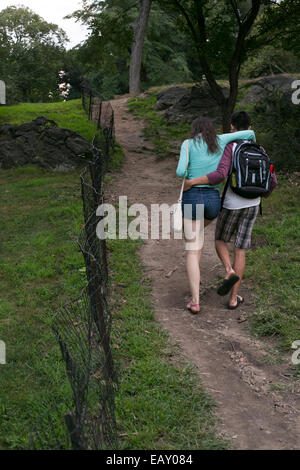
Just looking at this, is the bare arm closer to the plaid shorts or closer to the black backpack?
the black backpack

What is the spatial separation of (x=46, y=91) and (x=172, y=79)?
10156 millimetres

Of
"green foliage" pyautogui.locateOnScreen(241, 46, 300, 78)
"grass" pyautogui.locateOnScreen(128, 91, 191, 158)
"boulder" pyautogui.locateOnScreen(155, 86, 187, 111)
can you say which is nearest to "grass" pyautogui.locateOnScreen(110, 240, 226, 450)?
"grass" pyautogui.locateOnScreen(128, 91, 191, 158)

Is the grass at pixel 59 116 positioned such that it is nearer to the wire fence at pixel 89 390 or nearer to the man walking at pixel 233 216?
the man walking at pixel 233 216

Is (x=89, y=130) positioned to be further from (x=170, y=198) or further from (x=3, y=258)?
(x=3, y=258)

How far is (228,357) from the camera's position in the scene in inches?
182

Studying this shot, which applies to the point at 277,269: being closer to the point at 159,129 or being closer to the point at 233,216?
the point at 233,216

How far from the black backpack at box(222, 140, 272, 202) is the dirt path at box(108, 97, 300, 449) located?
139 centimetres

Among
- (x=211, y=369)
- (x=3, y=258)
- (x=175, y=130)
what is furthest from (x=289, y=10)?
(x=211, y=369)

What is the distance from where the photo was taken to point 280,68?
87.6ft

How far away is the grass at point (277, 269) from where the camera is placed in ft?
16.7

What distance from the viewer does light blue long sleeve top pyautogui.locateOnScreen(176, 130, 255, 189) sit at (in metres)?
5.08

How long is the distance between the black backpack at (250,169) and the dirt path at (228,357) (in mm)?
1392

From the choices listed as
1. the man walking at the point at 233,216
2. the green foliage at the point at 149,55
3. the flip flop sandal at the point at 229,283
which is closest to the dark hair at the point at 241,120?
the man walking at the point at 233,216

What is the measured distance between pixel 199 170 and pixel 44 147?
27.7 feet
